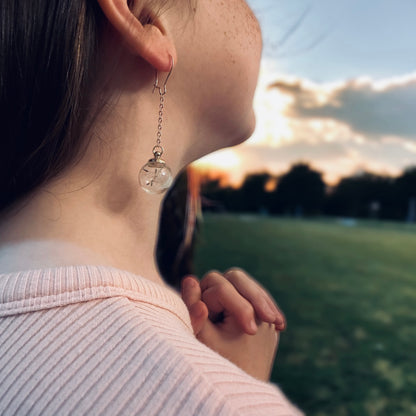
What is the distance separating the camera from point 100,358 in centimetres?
34

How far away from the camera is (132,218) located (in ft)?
1.74

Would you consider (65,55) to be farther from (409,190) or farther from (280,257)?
(409,190)

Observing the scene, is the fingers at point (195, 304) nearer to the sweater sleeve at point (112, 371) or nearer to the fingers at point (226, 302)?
the fingers at point (226, 302)

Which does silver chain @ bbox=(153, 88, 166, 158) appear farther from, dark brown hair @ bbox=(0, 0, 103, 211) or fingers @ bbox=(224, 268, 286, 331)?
fingers @ bbox=(224, 268, 286, 331)

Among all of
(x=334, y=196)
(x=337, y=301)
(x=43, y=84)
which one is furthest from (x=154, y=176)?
(x=334, y=196)

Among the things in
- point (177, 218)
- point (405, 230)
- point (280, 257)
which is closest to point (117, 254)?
point (177, 218)

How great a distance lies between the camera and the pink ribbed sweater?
0.32m

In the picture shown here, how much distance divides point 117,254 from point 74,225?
2.5 inches

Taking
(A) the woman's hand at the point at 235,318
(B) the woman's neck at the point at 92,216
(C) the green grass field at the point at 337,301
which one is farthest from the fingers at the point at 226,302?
(C) the green grass field at the point at 337,301

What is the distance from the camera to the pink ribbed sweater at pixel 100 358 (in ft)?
1.04

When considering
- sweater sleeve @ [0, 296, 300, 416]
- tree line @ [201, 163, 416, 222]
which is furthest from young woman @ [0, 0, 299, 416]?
tree line @ [201, 163, 416, 222]

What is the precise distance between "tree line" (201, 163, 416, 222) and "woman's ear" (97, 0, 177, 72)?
295 cm

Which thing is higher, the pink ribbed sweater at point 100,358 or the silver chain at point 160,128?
the silver chain at point 160,128

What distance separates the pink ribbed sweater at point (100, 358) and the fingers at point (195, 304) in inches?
6.9
